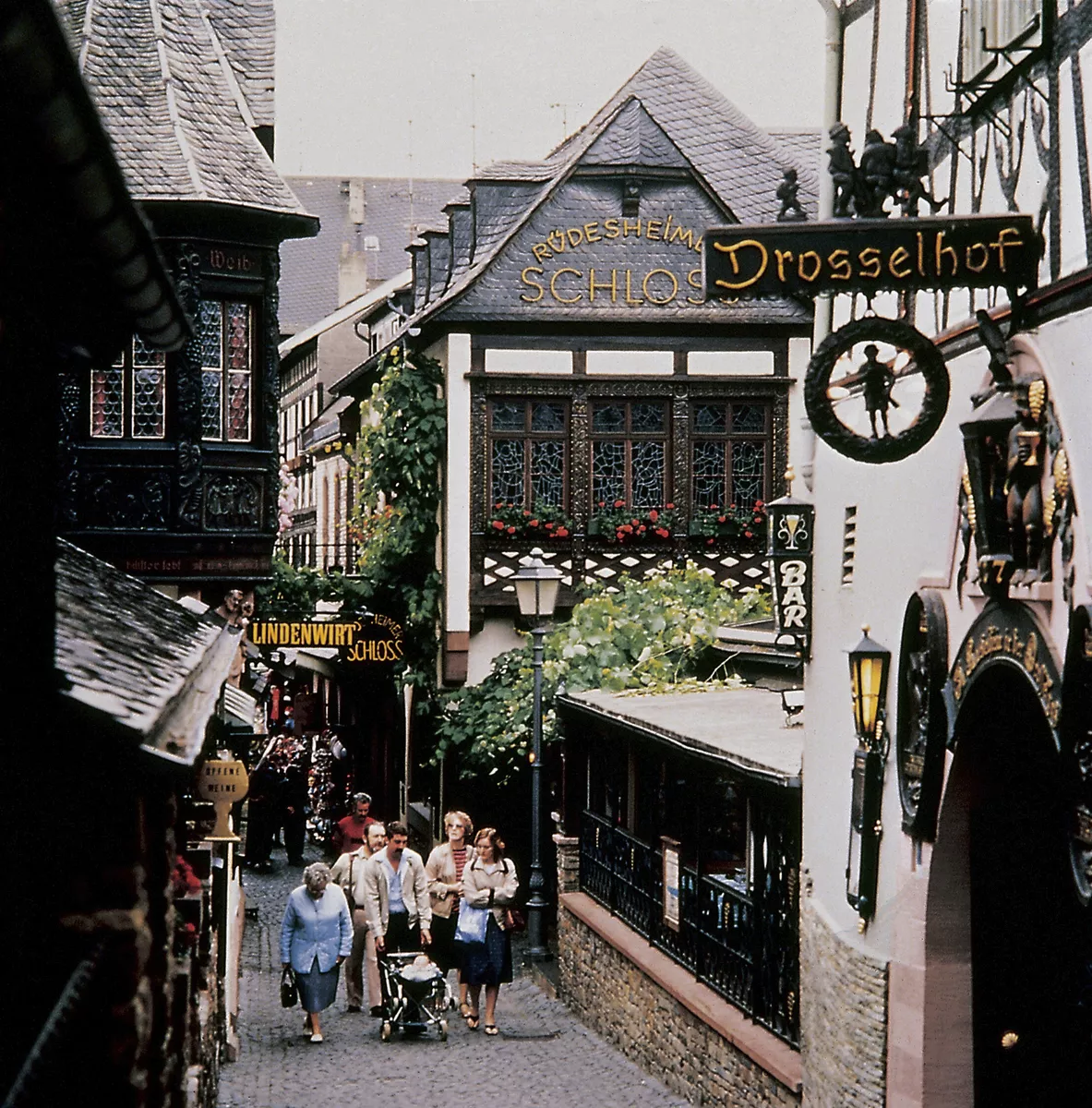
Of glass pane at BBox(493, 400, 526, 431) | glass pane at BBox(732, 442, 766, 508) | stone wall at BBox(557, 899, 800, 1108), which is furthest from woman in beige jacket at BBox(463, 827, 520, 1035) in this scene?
glass pane at BBox(732, 442, 766, 508)

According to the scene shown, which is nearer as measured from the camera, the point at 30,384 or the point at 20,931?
the point at 20,931

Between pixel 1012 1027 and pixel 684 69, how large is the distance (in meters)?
21.1

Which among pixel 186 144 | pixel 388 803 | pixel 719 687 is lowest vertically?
pixel 388 803

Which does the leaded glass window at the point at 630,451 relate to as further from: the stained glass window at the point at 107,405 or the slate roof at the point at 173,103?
the stained glass window at the point at 107,405

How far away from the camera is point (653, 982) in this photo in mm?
16875

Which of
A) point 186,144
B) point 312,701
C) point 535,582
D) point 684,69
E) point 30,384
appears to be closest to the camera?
point 30,384

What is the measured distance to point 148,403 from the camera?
19.0 meters

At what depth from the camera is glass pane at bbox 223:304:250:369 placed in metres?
19.6

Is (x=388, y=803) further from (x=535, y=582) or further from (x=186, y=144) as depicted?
(x=186, y=144)

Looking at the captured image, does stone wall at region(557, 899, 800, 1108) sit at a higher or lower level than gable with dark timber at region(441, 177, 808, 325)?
lower

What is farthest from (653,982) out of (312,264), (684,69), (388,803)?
(312,264)

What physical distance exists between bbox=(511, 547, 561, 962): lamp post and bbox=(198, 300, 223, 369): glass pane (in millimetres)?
4073

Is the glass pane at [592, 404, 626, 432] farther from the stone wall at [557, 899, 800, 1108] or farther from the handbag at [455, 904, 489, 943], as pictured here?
the handbag at [455, 904, 489, 943]

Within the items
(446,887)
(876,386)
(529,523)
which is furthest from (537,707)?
(876,386)
